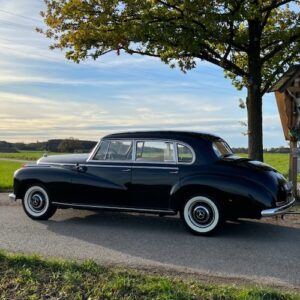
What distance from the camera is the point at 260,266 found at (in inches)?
243

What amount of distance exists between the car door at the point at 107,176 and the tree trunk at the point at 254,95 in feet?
15.9

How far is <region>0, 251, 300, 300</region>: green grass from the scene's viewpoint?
189 inches

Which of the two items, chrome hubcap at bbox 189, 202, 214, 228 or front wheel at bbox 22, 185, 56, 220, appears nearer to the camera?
chrome hubcap at bbox 189, 202, 214, 228

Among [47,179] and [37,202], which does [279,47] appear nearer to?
[47,179]

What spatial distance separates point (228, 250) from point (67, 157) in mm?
3933

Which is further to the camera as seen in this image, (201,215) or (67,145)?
(67,145)

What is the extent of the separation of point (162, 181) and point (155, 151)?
0.57m

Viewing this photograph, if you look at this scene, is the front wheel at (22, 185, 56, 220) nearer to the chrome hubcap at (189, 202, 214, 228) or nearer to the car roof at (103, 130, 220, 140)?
the car roof at (103, 130, 220, 140)

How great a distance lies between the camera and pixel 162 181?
824 centimetres

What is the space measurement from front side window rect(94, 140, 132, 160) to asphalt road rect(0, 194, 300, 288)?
47.4 inches

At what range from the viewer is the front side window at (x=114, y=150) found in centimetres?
875

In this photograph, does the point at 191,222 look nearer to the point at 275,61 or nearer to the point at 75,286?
the point at 75,286

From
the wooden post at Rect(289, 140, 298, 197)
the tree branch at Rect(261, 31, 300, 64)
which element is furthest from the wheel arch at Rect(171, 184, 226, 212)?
the tree branch at Rect(261, 31, 300, 64)

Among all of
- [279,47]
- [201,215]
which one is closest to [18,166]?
[279,47]
